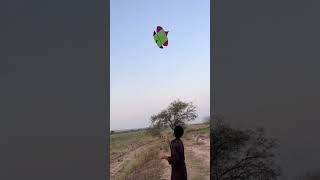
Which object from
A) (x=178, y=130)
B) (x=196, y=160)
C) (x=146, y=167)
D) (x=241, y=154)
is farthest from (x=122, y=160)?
(x=178, y=130)

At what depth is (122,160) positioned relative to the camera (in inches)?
451

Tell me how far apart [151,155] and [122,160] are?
3.57 feet

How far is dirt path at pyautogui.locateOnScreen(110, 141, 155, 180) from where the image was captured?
35.1 feet

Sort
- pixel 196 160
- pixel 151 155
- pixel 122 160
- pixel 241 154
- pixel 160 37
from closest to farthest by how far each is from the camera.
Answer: pixel 241 154 → pixel 160 37 → pixel 196 160 → pixel 151 155 → pixel 122 160

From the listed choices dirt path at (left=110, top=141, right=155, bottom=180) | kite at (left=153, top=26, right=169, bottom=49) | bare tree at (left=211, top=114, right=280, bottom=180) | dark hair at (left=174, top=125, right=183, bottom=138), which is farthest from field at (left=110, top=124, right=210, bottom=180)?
dark hair at (left=174, top=125, right=183, bottom=138)

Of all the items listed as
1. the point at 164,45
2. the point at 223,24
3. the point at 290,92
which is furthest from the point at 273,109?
the point at 164,45

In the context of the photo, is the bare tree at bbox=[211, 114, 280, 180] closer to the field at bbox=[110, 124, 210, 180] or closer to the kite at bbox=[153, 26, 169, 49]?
the field at bbox=[110, 124, 210, 180]

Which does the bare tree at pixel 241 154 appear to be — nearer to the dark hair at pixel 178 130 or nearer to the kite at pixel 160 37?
the kite at pixel 160 37

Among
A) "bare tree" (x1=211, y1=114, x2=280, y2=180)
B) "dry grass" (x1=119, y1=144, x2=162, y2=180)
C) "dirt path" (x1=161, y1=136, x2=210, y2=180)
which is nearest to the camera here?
"bare tree" (x1=211, y1=114, x2=280, y2=180)

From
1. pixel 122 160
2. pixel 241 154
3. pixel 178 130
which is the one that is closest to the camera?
pixel 178 130

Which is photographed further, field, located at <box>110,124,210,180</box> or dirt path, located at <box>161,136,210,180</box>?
field, located at <box>110,124,210,180</box>

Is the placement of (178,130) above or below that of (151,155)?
above

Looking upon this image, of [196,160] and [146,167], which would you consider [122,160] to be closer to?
[146,167]

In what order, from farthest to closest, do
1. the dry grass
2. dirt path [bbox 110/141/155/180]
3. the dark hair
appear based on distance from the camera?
1. dirt path [bbox 110/141/155/180]
2. the dry grass
3. the dark hair
